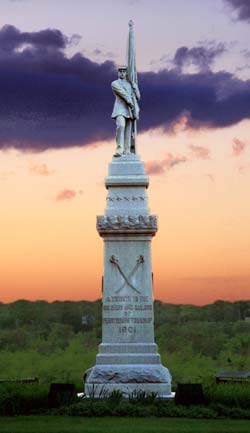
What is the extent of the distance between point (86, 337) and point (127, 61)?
20.2 m

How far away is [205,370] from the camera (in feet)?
132

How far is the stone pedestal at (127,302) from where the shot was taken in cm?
2688

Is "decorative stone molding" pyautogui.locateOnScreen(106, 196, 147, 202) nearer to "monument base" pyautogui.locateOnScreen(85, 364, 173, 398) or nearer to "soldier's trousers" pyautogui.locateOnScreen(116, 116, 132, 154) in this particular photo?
"soldier's trousers" pyautogui.locateOnScreen(116, 116, 132, 154)

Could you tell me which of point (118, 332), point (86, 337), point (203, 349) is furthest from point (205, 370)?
point (118, 332)

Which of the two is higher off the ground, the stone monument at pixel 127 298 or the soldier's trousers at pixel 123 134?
the soldier's trousers at pixel 123 134

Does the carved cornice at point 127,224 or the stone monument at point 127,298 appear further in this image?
the carved cornice at point 127,224

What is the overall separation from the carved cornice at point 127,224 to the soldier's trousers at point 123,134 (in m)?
2.57

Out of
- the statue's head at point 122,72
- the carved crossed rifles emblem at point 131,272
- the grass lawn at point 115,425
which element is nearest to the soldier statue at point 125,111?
the statue's head at point 122,72

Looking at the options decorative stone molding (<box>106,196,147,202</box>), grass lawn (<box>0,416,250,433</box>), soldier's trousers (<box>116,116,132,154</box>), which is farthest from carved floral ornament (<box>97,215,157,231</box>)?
grass lawn (<box>0,416,250,433</box>)

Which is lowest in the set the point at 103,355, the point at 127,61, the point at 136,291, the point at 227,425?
the point at 227,425

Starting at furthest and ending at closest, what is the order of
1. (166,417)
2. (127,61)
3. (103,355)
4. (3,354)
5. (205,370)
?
(3,354) → (205,370) → (127,61) → (103,355) → (166,417)

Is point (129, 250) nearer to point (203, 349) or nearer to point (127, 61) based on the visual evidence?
point (127, 61)

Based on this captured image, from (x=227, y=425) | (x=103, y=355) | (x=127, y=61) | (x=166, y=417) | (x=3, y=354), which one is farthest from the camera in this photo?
(x=3, y=354)

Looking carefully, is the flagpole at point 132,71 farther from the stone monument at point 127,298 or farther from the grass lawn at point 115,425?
the grass lawn at point 115,425
